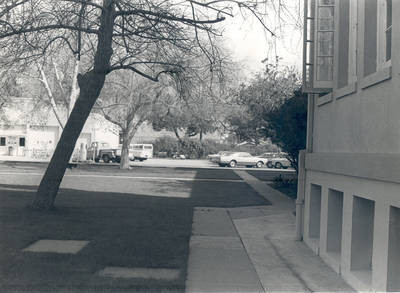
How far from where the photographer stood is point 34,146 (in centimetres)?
5359

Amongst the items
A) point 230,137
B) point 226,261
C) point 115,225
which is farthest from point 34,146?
point 226,261

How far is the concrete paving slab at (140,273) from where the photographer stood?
21.5 feet

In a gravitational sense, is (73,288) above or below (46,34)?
below

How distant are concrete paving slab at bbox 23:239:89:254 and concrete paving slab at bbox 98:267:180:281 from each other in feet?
4.43

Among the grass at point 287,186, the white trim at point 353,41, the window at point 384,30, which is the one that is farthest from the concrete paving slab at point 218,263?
the grass at point 287,186

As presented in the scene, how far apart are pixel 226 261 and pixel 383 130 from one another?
3297 mm

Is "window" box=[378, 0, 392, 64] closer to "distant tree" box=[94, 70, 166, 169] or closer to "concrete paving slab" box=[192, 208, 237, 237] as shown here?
"concrete paving slab" box=[192, 208, 237, 237]

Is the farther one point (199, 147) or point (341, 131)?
point (199, 147)

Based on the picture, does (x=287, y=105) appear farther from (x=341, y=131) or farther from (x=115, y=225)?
(x=341, y=131)

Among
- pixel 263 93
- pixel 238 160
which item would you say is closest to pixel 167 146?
pixel 238 160

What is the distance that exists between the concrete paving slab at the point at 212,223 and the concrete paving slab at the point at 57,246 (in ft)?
8.42

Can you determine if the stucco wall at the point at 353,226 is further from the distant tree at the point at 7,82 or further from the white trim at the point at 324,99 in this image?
the distant tree at the point at 7,82

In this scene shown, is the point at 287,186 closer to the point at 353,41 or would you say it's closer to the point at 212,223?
the point at 212,223

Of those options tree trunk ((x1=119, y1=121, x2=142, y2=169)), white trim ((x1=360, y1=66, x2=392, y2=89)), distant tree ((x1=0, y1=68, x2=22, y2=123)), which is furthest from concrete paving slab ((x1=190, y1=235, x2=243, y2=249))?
tree trunk ((x1=119, y1=121, x2=142, y2=169))
